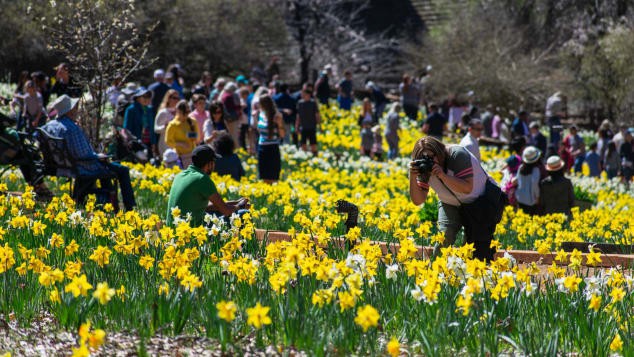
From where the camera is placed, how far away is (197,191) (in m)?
8.45

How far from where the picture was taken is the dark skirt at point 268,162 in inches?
559

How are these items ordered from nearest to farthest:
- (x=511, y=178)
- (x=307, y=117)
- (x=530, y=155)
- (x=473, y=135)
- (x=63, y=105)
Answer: (x=63, y=105) → (x=473, y=135) → (x=530, y=155) → (x=511, y=178) → (x=307, y=117)

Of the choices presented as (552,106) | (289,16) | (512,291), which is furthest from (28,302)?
(289,16)

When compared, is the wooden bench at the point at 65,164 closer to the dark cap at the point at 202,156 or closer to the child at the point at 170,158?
the dark cap at the point at 202,156

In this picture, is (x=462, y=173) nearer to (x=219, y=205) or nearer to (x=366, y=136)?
(x=219, y=205)

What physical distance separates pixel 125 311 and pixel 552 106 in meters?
20.5

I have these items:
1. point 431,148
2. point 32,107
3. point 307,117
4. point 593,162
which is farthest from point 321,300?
point 593,162

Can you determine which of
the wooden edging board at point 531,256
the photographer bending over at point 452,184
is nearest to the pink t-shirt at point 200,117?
the wooden edging board at point 531,256

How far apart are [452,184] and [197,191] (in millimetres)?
2324

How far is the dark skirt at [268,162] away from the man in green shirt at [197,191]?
5.53m

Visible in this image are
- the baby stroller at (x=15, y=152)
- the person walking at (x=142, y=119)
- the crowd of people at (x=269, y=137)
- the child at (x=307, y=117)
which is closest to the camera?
the crowd of people at (x=269, y=137)

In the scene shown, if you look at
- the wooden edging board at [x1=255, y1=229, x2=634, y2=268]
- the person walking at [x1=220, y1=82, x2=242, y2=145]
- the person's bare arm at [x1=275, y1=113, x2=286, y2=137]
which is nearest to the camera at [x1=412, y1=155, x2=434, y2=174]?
the wooden edging board at [x1=255, y1=229, x2=634, y2=268]

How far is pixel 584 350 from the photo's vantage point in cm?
529

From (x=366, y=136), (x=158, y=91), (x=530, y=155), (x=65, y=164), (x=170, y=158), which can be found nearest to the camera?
(x=65, y=164)
